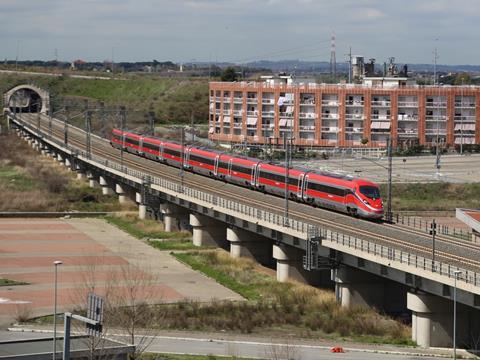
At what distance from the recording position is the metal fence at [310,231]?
159 ft

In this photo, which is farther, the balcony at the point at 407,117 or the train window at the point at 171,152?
the balcony at the point at 407,117

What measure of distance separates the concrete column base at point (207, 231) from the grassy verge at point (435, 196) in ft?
73.0

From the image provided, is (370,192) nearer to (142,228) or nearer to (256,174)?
(256,174)

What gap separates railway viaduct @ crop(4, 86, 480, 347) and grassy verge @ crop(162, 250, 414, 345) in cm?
126

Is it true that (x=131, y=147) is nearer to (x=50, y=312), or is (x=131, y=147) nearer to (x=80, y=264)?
(x=80, y=264)

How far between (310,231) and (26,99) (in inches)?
5593

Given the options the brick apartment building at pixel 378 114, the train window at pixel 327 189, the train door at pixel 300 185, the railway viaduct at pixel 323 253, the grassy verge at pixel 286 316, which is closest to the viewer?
the railway viaduct at pixel 323 253

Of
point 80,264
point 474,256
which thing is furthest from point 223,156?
point 474,256

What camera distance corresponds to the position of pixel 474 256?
53562 millimetres

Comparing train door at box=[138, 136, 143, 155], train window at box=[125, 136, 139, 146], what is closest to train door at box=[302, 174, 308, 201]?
train door at box=[138, 136, 143, 155]

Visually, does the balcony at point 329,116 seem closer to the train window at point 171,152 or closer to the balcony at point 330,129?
the balcony at point 330,129

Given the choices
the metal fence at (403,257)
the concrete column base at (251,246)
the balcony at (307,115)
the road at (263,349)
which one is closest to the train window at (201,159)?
the concrete column base at (251,246)

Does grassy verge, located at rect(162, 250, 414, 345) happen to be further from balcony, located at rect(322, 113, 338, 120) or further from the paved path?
balcony, located at rect(322, 113, 338, 120)

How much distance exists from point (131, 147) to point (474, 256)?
72.8 metres
